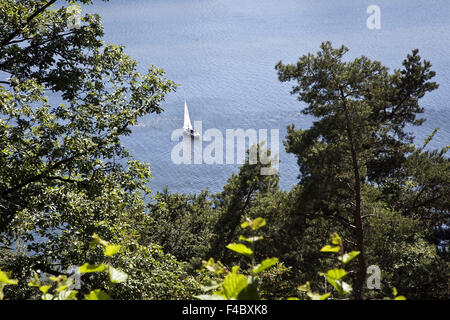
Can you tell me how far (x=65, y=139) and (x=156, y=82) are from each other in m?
2.71

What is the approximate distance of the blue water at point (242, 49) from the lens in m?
47.3

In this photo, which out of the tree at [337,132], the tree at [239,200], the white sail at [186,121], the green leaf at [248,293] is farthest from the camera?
the white sail at [186,121]

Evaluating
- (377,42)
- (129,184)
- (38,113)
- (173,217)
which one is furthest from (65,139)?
(377,42)

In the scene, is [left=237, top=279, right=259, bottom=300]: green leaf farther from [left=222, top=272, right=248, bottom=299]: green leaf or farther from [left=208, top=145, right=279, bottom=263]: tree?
[left=208, top=145, right=279, bottom=263]: tree

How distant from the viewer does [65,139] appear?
8.41m

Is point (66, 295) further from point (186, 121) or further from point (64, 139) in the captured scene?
point (186, 121)

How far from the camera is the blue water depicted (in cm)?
4728

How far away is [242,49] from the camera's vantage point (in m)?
71.3

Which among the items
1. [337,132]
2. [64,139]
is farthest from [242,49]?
[64,139]

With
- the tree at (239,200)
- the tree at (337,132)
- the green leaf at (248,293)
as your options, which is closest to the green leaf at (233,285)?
the green leaf at (248,293)

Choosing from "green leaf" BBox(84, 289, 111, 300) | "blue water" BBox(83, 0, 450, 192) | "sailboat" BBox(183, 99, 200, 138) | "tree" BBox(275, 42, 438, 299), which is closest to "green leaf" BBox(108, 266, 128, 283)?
"green leaf" BBox(84, 289, 111, 300)

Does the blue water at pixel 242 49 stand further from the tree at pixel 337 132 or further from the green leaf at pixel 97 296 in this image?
the green leaf at pixel 97 296
